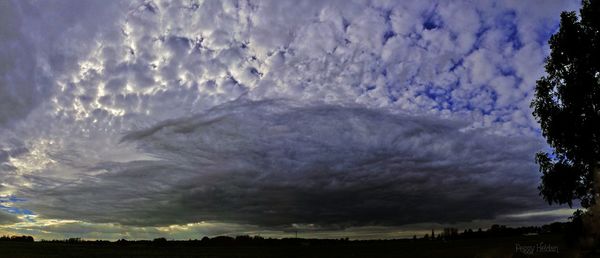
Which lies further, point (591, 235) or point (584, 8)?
point (584, 8)

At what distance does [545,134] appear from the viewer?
2259 cm

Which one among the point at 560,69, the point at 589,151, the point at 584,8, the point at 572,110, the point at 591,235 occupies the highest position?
the point at 584,8

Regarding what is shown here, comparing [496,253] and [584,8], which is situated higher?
[584,8]

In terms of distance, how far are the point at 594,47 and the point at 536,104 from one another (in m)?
3.77

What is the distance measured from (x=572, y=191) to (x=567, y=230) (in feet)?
6.77

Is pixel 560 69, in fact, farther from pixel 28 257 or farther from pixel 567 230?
pixel 28 257

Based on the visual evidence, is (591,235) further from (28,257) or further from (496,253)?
(28,257)

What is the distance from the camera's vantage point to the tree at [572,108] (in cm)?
2103

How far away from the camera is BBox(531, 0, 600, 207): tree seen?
21.0m

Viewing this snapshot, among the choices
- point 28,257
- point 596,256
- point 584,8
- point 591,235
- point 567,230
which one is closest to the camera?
point 591,235

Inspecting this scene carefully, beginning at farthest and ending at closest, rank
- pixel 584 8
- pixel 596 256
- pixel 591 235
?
pixel 584 8 < pixel 596 256 < pixel 591 235

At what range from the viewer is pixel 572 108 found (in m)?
21.5

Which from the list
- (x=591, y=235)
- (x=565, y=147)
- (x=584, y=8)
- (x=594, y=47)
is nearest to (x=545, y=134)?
(x=565, y=147)

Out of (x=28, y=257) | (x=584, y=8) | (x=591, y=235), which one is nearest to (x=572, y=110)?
(x=584, y=8)
